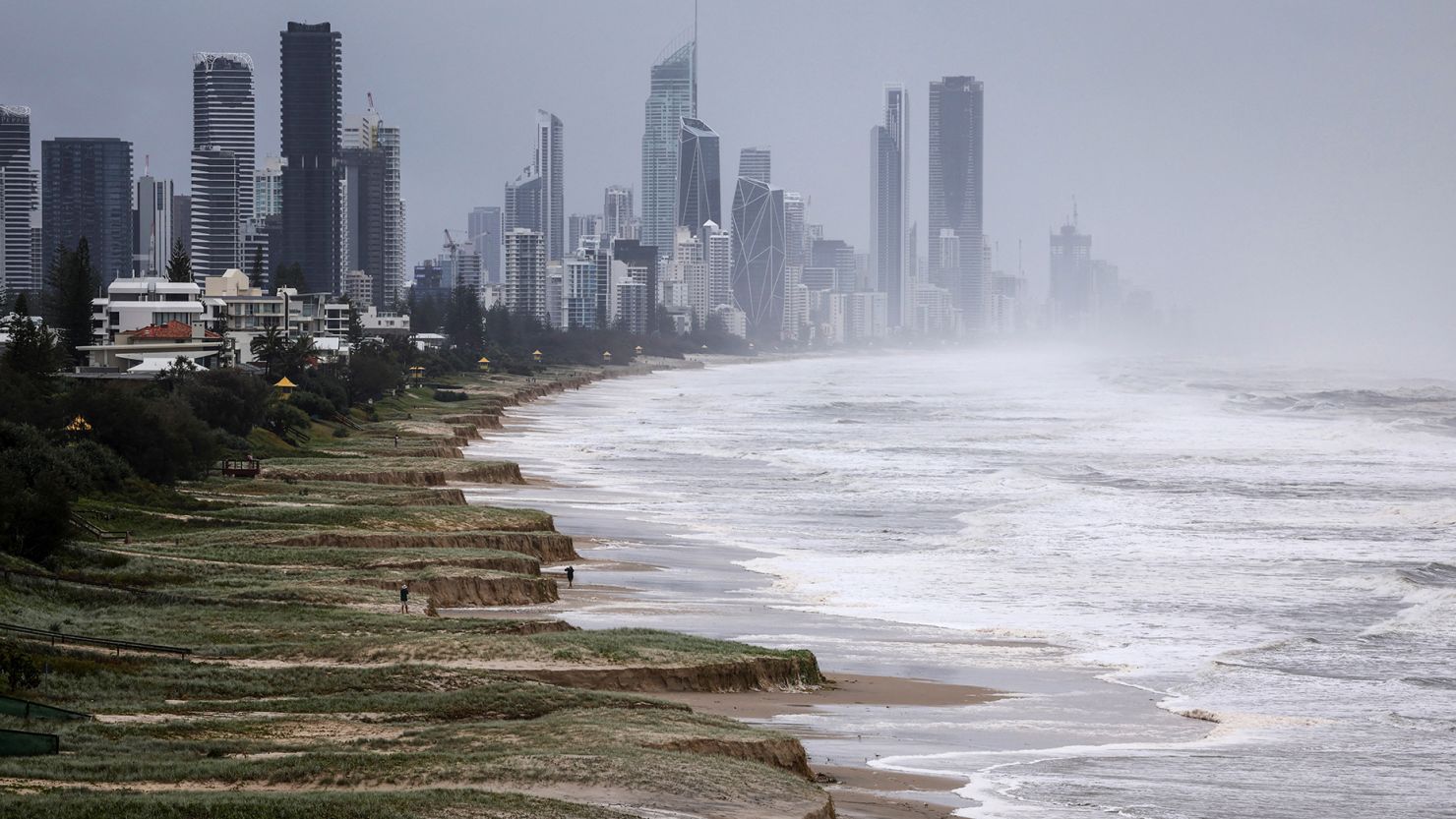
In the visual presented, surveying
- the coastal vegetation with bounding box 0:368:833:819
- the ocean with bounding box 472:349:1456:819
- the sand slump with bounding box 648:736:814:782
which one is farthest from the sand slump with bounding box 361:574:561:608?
the sand slump with bounding box 648:736:814:782

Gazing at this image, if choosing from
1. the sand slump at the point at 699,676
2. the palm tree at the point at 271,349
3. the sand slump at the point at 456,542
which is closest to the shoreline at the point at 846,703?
the sand slump at the point at 699,676

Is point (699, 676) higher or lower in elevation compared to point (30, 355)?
lower

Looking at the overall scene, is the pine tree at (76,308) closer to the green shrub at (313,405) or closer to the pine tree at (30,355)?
the green shrub at (313,405)

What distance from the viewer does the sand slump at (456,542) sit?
4222 centimetres

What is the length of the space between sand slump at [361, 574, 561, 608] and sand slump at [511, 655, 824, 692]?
8827 millimetres

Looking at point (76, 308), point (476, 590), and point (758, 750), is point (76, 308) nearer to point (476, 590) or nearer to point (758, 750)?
point (476, 590)

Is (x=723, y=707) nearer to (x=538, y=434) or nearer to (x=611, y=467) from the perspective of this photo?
(x=611, y=467)

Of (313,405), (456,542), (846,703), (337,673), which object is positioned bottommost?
(846,703)

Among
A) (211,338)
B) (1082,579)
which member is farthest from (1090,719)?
(211,338)

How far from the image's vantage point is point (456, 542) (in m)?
43.2

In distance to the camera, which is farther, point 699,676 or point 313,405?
point 313,405

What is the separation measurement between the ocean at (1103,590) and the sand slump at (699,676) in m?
1.98

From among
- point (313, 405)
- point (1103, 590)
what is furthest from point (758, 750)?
point (313, 405)

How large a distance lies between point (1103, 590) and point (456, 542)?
15.2 meters
